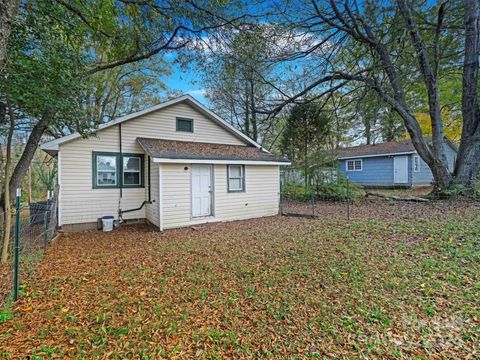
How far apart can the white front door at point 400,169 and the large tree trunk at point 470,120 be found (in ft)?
26.1

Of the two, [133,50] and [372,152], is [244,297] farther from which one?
[372,152]

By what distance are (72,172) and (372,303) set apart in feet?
27.6

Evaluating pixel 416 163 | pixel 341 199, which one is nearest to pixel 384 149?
pixel 416 163

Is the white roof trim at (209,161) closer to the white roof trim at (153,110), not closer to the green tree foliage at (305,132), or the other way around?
the white roof trim at (153,110)

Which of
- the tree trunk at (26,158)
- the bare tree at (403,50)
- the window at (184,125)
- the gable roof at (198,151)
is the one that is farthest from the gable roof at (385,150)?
the tree trunk at (26,158)

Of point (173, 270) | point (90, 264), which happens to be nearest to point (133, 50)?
point (90, 264)

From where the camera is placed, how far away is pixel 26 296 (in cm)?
325

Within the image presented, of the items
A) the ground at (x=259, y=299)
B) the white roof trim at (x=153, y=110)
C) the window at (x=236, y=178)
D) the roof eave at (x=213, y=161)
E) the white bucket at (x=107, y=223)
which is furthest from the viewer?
the window at (x=236, y=178)

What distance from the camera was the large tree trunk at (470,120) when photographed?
30.0ft

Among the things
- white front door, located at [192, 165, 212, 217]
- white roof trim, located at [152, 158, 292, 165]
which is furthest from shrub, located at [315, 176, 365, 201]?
white front door, located at [192, 165, 212, 217]

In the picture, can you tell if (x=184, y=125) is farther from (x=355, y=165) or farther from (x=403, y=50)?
(x=355, y=165)

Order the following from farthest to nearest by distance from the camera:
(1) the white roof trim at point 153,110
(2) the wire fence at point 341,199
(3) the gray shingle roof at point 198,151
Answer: (2) the wire fence at point 341,199 < (3) the gray shingle roof at point 198,151 < (1) the white roof trim at point 153,110

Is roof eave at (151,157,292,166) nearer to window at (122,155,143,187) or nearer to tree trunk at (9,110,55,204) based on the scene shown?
window at (122,155,143,187)

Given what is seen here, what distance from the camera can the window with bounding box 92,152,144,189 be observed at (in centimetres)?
776
